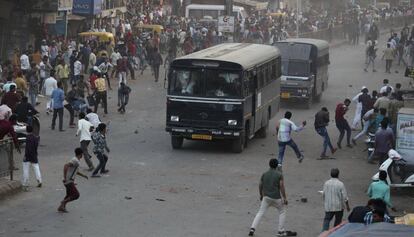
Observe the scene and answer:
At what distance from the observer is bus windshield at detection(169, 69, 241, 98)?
25.1 meters

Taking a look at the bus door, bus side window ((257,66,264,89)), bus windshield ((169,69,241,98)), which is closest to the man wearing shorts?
bus windshield ((169,69,241,98))

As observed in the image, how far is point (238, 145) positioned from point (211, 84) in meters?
1.75

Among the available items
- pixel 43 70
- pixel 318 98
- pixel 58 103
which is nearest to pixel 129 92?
pixel 43 70

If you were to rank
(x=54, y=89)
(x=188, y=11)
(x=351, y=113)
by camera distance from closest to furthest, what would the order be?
1. (x=54, y=89)
2. (x=351, y=113)
3. (x=188, y=11)

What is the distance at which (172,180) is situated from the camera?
2197 centimetres

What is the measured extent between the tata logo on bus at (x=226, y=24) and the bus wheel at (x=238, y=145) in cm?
2563

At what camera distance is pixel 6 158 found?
20.5m

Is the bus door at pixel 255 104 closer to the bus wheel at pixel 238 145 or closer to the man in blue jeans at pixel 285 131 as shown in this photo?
the bus wheel at pixel 238 145

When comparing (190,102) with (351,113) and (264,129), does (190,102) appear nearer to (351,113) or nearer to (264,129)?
(264,129)

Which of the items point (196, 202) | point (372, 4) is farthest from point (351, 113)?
point (372, 4)

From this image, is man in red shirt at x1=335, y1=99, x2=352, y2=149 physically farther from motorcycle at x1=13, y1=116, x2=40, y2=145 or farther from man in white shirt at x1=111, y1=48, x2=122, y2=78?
man in white shirt at x1=111, y1=48, x2=122, y2=78

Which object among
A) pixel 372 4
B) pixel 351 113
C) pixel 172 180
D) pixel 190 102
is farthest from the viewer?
pixel 372 4

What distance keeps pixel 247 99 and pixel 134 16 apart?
112 feet

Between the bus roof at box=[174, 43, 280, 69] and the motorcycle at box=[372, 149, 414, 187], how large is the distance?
17.0 feet
